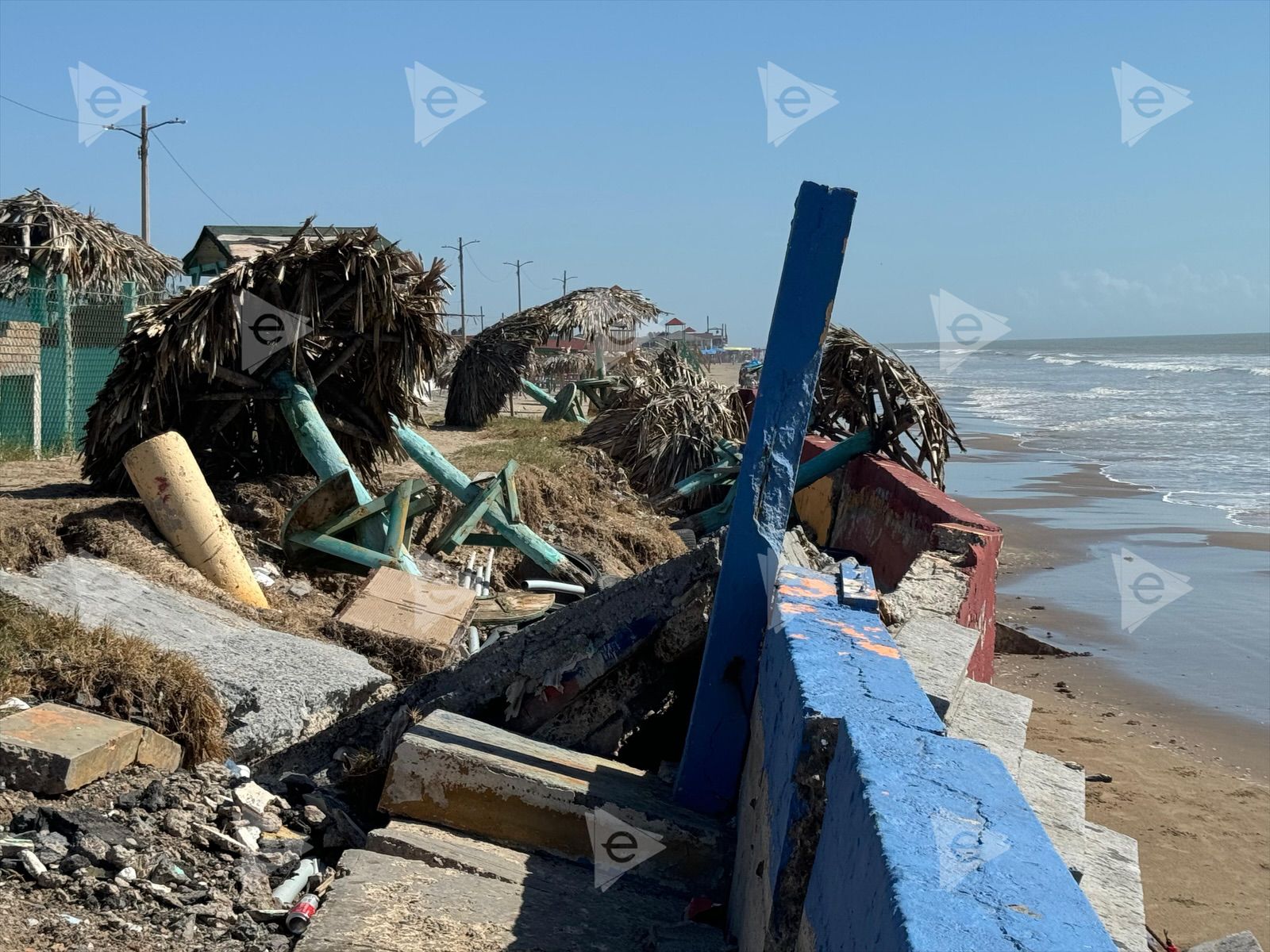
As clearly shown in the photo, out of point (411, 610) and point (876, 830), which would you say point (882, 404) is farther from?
point (876, 830)

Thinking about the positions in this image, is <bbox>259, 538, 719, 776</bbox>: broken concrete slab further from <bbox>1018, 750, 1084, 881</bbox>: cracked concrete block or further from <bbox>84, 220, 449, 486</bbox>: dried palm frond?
<bbox>84, 220, 449, 486</bbox>: dried palm frond

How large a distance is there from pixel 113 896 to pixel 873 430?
7.52 meters

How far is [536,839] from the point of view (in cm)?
390

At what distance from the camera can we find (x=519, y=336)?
23.1 metres

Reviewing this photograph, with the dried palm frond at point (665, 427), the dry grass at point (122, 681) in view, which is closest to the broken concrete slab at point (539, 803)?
the dry grass at point (122, 681)

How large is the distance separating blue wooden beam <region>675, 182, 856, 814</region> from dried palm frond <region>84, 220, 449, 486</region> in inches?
204

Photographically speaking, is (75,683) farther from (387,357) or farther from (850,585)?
(387,357)

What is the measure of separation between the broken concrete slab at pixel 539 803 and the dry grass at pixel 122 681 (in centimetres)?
120

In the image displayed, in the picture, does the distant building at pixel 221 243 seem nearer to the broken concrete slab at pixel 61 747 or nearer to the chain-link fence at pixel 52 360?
the chain-link fence at pixel 52 360

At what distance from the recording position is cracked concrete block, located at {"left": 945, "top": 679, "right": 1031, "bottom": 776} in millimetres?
4113

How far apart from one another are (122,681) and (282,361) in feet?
13.4

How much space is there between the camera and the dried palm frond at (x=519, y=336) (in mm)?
21359

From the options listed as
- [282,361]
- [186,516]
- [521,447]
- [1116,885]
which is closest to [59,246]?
[521,447]

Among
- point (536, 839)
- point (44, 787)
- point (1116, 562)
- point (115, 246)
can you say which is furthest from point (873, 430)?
point (115, 246)
